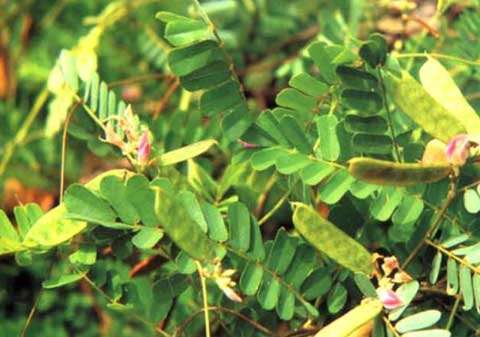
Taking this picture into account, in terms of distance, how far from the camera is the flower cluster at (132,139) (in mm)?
636

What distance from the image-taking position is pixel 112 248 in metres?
0.65

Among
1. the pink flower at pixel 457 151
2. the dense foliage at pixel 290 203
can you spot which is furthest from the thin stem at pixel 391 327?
the pink flower at pixel 457 151

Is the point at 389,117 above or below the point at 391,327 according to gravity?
above

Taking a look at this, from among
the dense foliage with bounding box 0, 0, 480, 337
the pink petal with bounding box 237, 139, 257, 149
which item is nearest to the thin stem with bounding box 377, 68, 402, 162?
the dense foliage with bounding box 0, 0, 480, 337

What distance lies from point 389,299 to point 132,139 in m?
0.21

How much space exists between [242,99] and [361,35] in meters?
0.52

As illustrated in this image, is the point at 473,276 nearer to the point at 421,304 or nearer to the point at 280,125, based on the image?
the point at 421,304

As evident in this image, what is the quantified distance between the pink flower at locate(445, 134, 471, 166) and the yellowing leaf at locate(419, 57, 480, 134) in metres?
0.03

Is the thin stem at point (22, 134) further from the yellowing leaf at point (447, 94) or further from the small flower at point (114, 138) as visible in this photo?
the yellowing leaf at point (447, 94)

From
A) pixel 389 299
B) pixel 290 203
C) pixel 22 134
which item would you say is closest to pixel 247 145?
pixel 290 203

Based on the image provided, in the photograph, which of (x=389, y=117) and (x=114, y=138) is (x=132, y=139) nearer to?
(x=114, y=138)

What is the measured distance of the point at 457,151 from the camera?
565 mm

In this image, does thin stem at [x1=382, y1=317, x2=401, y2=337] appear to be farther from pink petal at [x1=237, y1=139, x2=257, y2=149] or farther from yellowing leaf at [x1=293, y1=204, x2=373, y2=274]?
pink petal at [x1=237, y1=139, x2=257, y2=149]

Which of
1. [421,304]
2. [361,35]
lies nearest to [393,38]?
[361,35]
